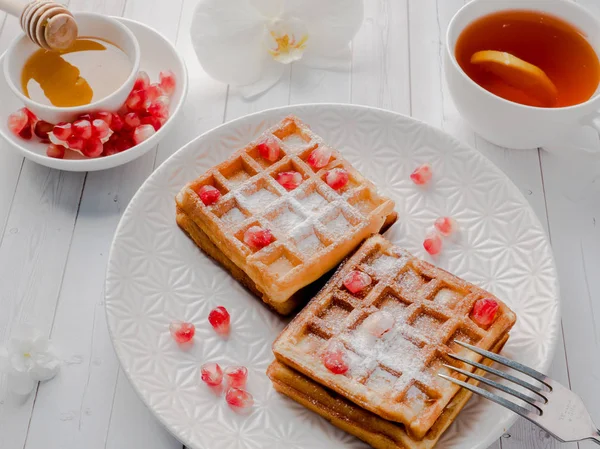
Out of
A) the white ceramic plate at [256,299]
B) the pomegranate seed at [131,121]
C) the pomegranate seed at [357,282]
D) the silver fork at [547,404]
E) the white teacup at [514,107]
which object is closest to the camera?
the silver fork at [547,404]

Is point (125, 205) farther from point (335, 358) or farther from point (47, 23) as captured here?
point (335, 358)

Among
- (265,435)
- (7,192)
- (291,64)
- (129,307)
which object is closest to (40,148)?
(7,192)

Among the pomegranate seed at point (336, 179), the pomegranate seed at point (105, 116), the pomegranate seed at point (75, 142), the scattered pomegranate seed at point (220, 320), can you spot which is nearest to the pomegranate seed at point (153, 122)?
the pomegranate seed at point (105, 116)

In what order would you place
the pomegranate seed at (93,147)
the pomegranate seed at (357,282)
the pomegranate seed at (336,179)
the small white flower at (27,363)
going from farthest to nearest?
the pomegranate seed at (93,147), the pomegranate seed at (336,179), the small white flower at (27,363), the pomegranate seed at (357,282)

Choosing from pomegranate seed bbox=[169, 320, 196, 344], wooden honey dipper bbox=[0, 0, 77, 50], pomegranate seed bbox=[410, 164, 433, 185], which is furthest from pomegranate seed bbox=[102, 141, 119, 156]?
pomegranate seed bbox=[410, 164, 433, 185]

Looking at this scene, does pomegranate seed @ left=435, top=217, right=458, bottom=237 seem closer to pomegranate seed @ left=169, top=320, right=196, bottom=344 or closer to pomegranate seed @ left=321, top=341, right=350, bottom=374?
pomegranate seed @ left=321, top=341, right=350, bottom=374

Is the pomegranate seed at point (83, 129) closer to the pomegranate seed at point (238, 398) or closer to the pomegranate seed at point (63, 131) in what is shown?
the pomegranate seed at point (63, 131)
